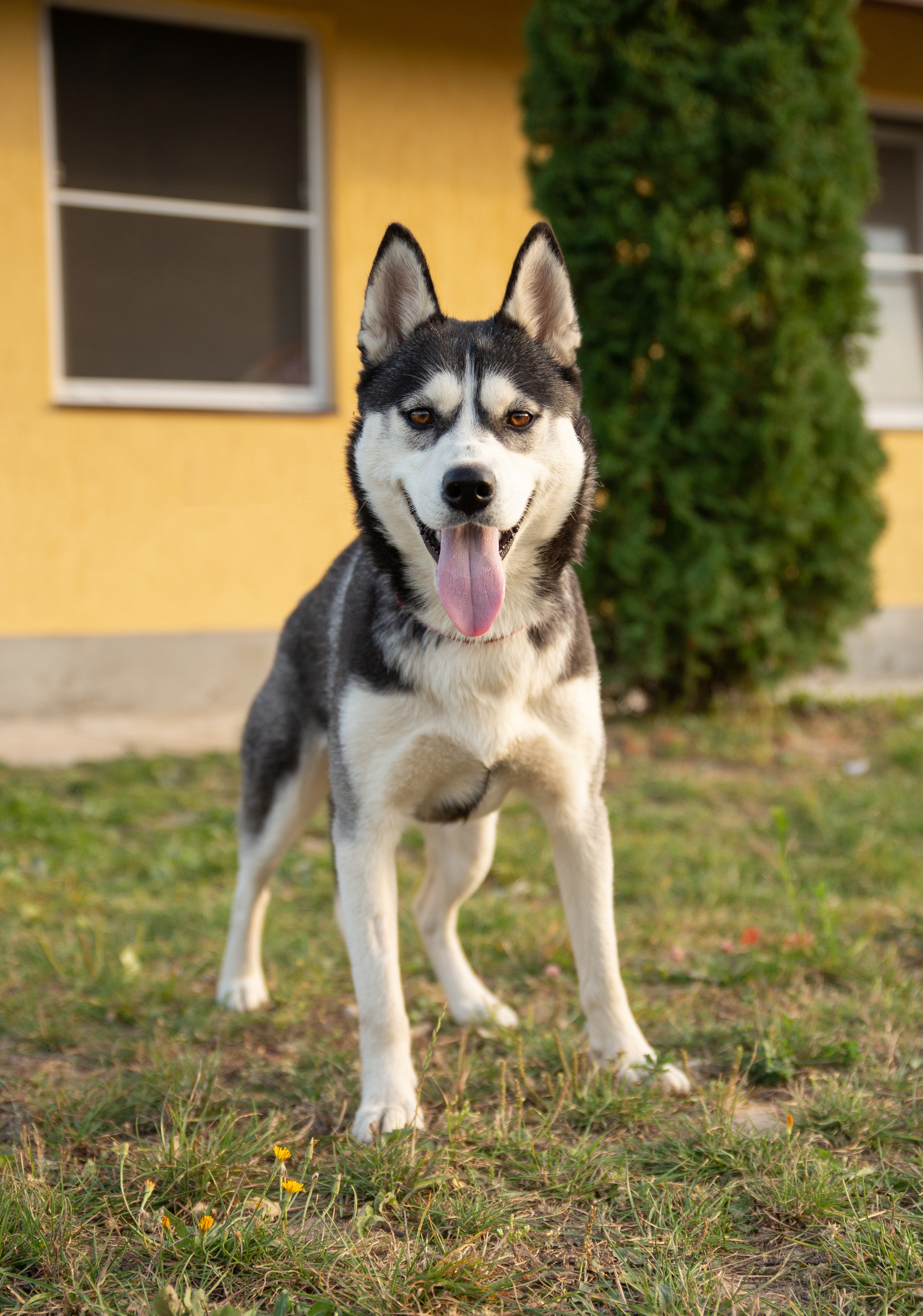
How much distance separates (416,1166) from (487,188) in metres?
7.25

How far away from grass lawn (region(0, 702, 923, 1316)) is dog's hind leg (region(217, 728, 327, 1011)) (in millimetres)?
139

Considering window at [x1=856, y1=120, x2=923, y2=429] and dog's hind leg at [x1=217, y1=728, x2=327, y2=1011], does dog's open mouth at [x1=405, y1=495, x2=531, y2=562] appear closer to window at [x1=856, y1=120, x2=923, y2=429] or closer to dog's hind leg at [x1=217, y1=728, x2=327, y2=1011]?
dog's hind leg at [x1=217, y1=728, x2=327, y2=1011]

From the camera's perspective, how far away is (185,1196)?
2.13 m

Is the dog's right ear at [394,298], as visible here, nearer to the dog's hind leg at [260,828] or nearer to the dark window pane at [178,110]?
the dog's hind leg at [260,828]

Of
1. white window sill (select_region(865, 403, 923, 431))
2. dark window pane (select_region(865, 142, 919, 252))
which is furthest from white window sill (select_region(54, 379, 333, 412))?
dark window pane (select_region(865, 142, 919, 252))

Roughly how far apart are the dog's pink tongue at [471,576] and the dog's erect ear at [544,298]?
1.94 ft

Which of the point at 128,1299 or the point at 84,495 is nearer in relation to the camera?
the point at 128,1299

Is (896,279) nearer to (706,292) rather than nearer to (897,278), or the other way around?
(897,278)

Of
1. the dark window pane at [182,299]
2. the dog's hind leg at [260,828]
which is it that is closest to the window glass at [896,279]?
the dark window pane at [182,299]

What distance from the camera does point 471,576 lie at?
2494 mm

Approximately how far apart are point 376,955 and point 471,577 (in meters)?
0.89

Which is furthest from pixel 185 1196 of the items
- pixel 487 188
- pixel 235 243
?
pixel 487 188

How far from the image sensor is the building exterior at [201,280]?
283 inches

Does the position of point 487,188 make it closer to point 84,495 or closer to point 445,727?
point 84,495
